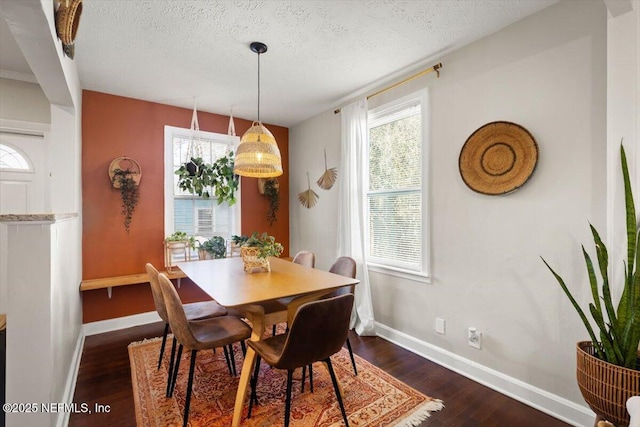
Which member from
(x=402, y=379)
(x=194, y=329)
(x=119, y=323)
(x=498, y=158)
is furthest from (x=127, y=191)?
(x=498, y=158)

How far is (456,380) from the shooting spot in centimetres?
230

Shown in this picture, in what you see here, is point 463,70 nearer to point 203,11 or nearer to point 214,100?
point 203,11

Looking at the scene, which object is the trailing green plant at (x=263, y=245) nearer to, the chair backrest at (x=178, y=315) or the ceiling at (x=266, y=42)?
the chair backrest at (x=178, y=315)

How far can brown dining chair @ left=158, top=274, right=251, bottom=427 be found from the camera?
1.74 m

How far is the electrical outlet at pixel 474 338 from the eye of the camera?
230cm

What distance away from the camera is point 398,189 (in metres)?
2.99

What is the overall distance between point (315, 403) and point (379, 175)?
2.19 m

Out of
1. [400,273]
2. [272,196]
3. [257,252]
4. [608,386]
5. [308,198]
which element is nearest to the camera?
[608,386]

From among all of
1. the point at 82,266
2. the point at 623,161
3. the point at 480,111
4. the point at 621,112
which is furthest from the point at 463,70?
the point at 82,266

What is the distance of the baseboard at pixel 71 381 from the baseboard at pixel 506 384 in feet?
8.45

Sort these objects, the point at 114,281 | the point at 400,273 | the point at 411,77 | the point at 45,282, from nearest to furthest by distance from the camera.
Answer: the point at 45,282 < the point at 411,77 < the point at 400,273 < the point at 114,281

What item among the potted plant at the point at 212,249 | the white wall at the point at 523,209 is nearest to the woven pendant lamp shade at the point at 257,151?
the white wall at the point at 523,209

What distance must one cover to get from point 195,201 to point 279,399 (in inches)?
109

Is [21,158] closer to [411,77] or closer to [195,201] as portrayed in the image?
[195,201]
